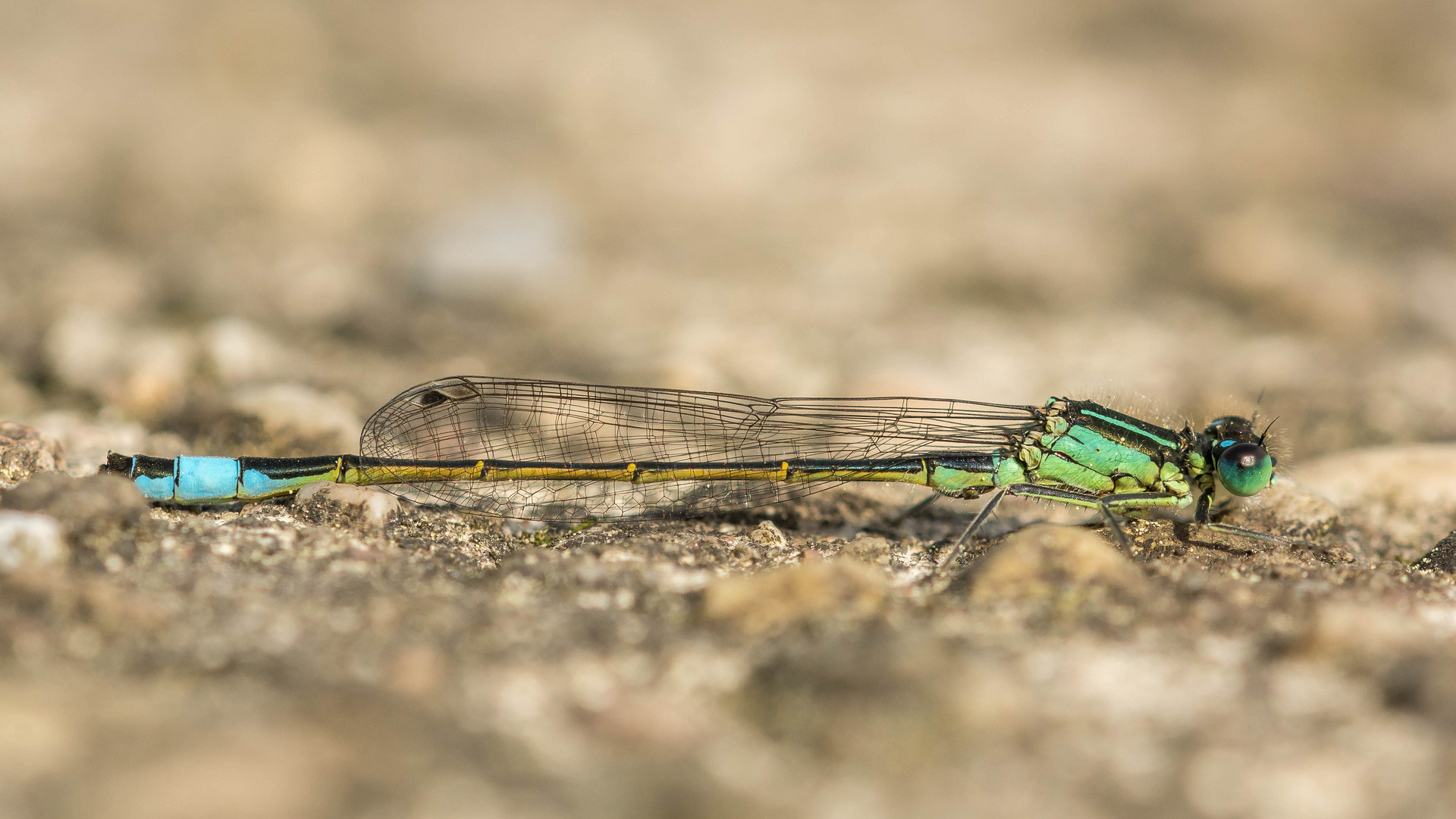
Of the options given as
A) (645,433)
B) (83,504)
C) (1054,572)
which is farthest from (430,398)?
(1054,572)

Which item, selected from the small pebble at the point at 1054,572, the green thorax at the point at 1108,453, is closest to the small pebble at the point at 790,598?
the small pebble at the point at 1054,572

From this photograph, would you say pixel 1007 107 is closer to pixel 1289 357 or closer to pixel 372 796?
pixel 1289 357

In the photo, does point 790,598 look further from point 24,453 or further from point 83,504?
point 24,453

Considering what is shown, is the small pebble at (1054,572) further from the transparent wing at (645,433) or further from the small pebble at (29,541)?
the small pebble at (29,541)

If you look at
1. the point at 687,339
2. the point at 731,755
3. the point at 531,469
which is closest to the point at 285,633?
the point at 731,755

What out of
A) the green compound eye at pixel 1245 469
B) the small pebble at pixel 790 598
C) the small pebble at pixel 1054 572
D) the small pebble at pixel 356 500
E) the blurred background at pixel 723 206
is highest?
the blurred background at pixel 723 206

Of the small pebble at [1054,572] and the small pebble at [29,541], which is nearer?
the small pebble at [29,541]

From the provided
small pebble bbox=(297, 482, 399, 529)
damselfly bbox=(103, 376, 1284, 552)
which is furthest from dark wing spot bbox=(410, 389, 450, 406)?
small pebble bbox=(297, 482, 399, 529)

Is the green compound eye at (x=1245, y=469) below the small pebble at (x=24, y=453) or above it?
above
